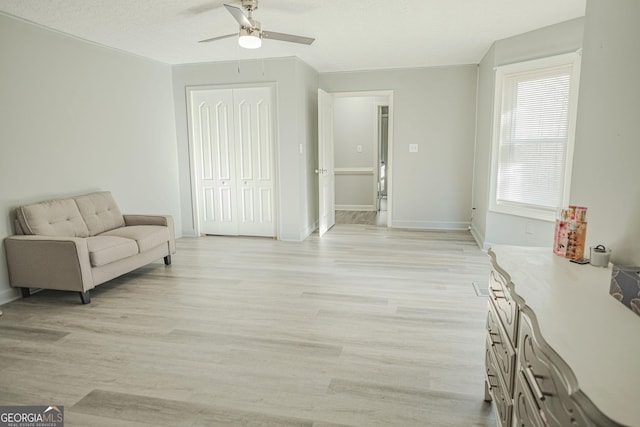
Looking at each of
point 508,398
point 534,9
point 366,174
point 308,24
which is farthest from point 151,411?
point 366,174

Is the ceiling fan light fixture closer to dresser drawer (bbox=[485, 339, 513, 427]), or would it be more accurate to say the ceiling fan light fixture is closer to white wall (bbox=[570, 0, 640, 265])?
white wall (bbox=[570, 0, 640, 265])

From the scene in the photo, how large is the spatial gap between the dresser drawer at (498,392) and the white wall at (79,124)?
392 centimetres

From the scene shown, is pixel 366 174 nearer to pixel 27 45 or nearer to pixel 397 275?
pixel 397 275

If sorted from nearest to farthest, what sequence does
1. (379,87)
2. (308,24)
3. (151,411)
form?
1. (151,411)
2. (308,24)
3. (379,87)

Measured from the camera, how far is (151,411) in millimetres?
2018

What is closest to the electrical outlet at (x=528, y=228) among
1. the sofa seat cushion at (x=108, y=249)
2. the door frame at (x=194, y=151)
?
the door frame at (x=194, y=151)

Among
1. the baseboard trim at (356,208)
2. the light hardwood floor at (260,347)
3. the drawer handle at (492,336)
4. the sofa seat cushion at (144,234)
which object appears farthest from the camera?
the baseboard trim at (356,208)

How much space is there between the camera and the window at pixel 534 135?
13.1 feet

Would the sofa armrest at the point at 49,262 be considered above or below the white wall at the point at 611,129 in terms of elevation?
below

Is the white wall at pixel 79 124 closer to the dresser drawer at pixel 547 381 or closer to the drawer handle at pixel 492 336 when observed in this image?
the drawer handle at pixel 492 336

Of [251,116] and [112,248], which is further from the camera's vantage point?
[251,116]

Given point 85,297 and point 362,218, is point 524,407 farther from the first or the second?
point 362,218

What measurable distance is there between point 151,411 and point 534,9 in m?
4.26

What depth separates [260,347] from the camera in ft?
8.71
